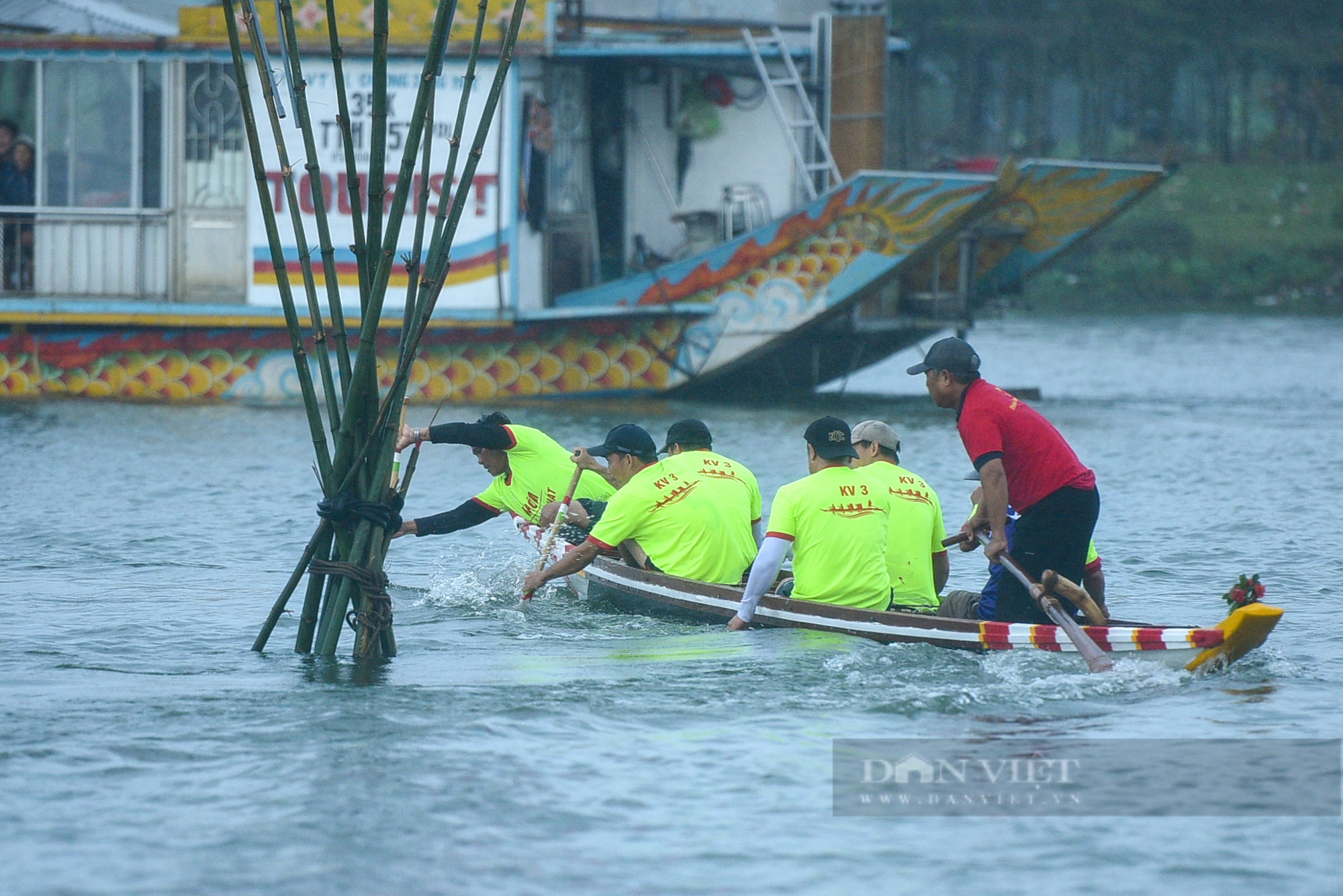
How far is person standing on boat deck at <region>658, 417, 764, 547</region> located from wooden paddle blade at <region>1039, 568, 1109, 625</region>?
6.05ft

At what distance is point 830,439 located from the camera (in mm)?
8281

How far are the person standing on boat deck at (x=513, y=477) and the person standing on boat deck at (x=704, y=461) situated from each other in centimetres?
104

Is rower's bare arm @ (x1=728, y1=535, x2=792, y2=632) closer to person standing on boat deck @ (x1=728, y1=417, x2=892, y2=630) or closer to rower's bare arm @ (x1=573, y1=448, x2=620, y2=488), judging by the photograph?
person standing on boat deck @ (x1=728, y1=417, x2=892, y2=630)

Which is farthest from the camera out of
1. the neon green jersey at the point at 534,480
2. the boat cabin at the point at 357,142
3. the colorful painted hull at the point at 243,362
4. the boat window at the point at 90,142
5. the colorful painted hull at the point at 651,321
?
the colorful painted hull at the point at 243,362

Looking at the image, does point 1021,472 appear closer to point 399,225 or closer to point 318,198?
point 399,225

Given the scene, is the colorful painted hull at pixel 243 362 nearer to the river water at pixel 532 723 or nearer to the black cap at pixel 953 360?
the river water at pixel 532 723

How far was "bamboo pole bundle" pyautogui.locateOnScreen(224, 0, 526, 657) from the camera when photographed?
6.96 m

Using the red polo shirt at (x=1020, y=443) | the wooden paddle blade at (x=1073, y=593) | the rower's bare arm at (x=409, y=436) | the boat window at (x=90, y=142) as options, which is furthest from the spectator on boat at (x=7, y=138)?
the wooden paddle blade at (x=1073, y=593)

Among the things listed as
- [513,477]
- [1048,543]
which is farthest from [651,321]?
[1048,543]

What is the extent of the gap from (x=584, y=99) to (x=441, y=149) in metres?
1.64

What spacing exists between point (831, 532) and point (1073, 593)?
3.89 feet

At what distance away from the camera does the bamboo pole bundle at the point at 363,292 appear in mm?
6965

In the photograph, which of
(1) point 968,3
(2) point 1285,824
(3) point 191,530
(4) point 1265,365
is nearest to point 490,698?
(2) point 1285,824

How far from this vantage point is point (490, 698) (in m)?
7.52
